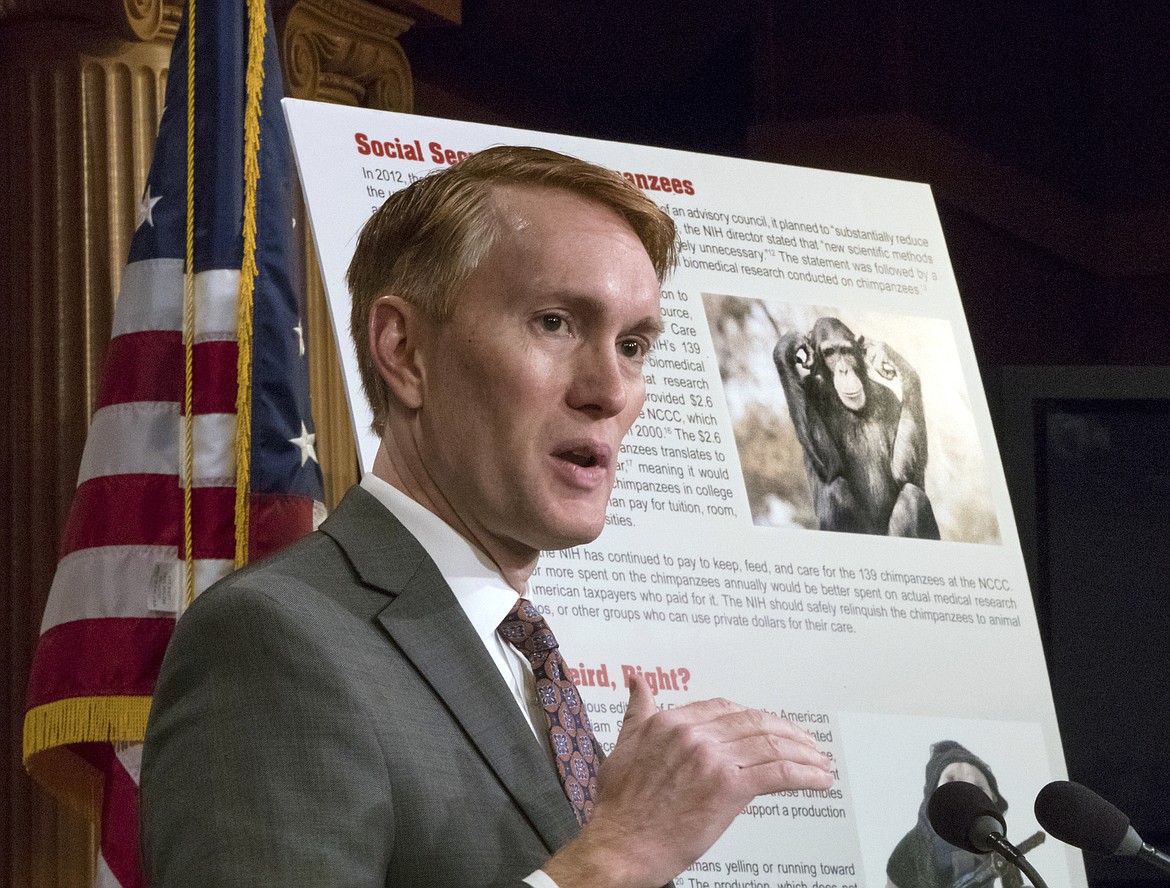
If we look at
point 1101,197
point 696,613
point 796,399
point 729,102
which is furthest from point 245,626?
point 1101,197

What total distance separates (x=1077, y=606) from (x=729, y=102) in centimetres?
297

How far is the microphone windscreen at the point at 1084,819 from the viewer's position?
212cm

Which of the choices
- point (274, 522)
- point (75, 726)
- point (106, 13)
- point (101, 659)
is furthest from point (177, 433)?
point (106, 13)

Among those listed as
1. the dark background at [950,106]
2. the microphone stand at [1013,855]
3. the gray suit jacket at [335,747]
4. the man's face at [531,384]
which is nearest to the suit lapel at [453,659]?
the gray suit jacket at [335,747]

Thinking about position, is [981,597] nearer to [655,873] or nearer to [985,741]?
[985,741]

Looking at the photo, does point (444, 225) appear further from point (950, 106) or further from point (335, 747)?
point (950, 106)

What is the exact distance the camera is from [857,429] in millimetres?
3152

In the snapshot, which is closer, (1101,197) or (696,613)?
(696,613)

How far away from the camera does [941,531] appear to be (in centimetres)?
318

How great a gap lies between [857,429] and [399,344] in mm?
1401

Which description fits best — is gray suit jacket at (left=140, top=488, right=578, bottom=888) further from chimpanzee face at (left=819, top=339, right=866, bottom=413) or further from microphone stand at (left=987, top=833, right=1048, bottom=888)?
chimpanzee face at (left=819, top=339, right=866, bottom=413)

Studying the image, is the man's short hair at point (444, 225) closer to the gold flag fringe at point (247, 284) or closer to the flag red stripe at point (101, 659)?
the gold flag fringe at point (247, 284)

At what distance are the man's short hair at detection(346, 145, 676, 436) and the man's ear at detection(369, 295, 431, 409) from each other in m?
0.02

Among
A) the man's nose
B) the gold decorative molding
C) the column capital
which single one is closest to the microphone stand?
the man's nose
